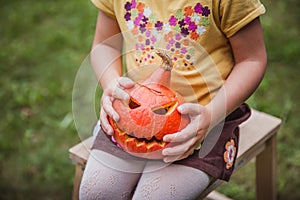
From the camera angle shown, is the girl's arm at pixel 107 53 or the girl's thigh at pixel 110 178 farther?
the girl's arm at pixel 107 53

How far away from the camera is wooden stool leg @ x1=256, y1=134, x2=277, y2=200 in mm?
1688

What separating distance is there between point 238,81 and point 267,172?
0.52 metres

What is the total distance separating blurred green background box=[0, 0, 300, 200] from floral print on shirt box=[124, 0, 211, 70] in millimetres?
781

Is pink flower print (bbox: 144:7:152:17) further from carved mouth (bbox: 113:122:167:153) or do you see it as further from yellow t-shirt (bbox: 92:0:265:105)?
carved mouth (bbox: 113:122:167:153)

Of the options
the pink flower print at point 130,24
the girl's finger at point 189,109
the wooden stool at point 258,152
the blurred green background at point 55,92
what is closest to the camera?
the girl's finger at point 189,109

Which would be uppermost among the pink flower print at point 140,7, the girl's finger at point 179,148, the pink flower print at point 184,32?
the pink flower print at point 140,7

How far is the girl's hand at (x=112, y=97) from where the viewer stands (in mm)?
1219

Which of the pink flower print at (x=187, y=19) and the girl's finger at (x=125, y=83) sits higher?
the pink flower print at (x=187, y=19)

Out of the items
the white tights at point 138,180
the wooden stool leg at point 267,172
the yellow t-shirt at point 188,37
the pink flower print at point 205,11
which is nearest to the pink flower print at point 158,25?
the yellow t-shirt at point 188,37

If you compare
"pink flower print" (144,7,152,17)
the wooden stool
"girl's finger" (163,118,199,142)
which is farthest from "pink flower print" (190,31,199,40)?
the wooden stool

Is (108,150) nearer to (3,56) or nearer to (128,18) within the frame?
(128,18)

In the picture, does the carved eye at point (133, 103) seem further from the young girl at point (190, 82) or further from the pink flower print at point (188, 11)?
the pink flower print at point (188, 11)

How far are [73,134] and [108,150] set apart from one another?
92cm

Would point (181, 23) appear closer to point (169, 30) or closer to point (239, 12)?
point (169, 30)
